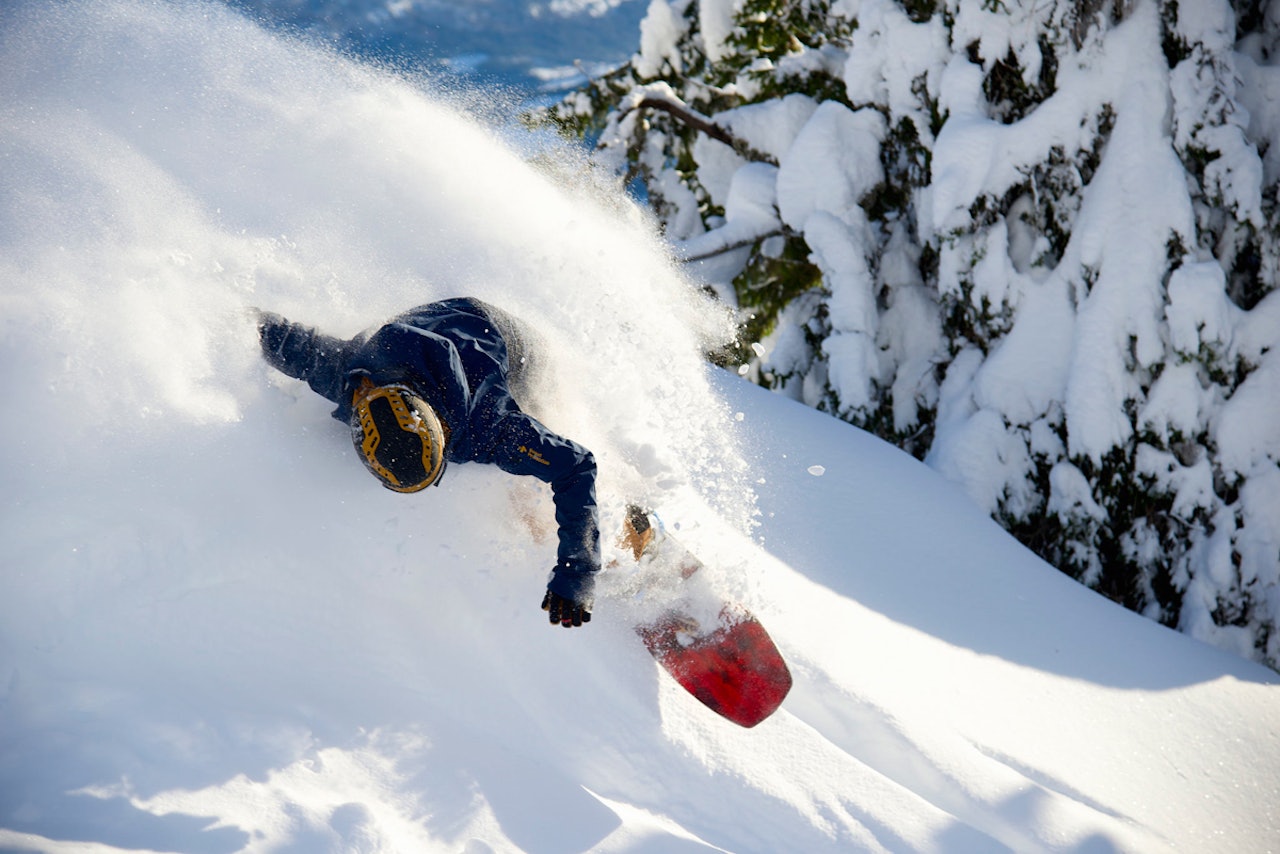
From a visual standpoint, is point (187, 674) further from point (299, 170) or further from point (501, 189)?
point (501, 189)

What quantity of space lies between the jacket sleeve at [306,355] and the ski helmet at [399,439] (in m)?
0.35

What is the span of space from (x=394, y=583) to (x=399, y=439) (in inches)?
22.0

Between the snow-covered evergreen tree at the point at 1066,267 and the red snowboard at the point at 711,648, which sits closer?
the red snowboard at the point at 711,648

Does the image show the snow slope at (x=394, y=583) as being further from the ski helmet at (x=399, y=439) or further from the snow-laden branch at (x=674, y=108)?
the snow-laden branch at (x=674, y=108)

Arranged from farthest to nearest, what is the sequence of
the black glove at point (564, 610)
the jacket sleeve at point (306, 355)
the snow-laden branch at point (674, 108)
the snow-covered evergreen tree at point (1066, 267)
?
1. the snow-laden branch at point (674, 108)
2. the snow-covered evergreen tree at point (1066, 267)
3. the jacket sleeve at point (306, 355)
4. the black glove at point (564, 610)

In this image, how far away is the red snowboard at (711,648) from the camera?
8.82 feet

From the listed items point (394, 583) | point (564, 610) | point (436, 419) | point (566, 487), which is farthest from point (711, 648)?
point (436, 419)

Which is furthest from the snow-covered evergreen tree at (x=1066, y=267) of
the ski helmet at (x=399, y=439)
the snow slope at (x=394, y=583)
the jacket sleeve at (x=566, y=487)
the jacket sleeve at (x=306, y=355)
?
the jacket sleeve at (x=306, y=355)

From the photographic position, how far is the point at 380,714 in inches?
87.0

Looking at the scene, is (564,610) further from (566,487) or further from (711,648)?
(711,648)

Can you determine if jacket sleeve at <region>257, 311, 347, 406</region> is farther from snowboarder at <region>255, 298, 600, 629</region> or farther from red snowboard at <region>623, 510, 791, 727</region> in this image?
red snowboard at <region>623, 510, 791, 727</region>

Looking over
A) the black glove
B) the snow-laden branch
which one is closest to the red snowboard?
the black glove

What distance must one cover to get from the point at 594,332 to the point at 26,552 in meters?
2.33

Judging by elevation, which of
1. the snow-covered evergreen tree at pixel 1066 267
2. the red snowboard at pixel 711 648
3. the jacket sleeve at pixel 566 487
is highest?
the snow-covered evergreen tree at pixel 1066 267
